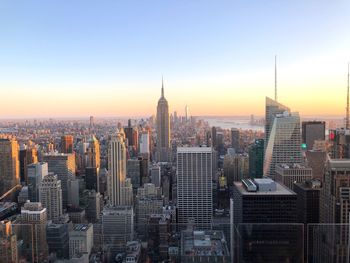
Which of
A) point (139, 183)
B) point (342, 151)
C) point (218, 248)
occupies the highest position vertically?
point (342, 151)

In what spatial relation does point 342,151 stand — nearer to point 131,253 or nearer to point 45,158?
point 131,253

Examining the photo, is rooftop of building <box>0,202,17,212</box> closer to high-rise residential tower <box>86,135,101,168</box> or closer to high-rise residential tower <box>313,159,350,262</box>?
high-rise residential tower <box>86,135,101,168</box>

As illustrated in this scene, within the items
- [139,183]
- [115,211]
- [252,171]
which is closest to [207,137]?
[252,171]

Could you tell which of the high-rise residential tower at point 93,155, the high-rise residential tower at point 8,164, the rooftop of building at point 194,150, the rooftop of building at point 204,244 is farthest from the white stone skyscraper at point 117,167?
the rooftop of building at point 204,244

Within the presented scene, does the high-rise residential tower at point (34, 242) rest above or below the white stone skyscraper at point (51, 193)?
above

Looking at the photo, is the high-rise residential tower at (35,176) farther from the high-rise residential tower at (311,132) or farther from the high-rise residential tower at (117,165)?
the high-rise residential tower at (311,132)
